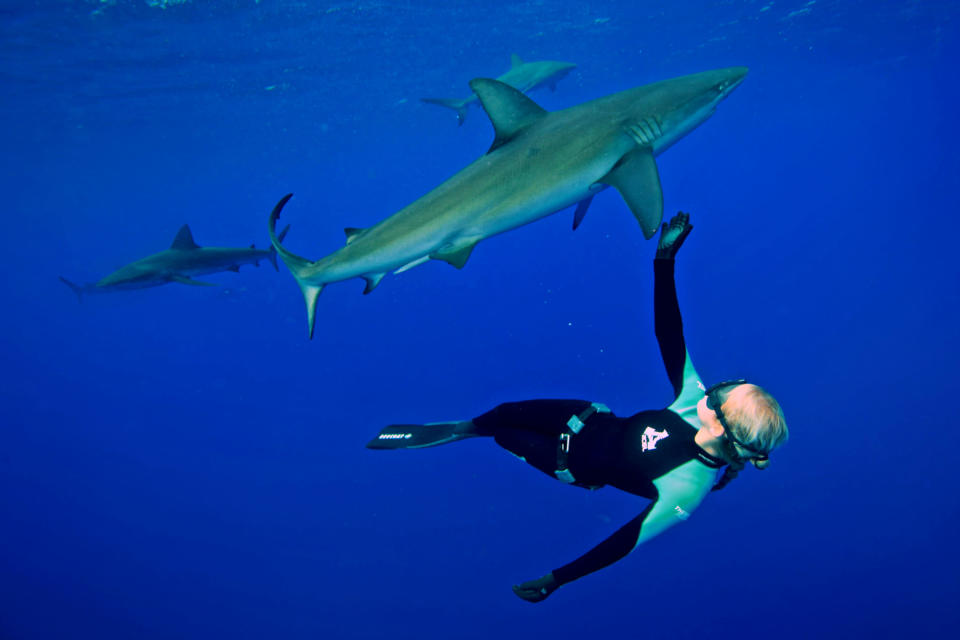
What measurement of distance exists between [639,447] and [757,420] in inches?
38.9

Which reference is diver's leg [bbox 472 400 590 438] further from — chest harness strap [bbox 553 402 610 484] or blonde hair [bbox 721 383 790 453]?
blonde hair [bbox 721 383 790 453]

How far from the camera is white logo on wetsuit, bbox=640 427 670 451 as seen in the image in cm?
367

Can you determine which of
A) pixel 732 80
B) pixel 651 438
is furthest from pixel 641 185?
pixel 651 438

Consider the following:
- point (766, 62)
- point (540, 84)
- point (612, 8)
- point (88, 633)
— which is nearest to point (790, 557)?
point (540, 84)

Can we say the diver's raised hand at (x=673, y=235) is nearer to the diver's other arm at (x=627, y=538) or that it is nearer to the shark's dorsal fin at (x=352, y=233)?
the diver's other arm at (x=627, y=538)

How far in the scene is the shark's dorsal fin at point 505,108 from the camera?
447 cm

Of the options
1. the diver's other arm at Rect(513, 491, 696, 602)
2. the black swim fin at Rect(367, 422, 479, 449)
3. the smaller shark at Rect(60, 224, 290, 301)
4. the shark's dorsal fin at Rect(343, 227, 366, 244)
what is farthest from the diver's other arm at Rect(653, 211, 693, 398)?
the smaller shark at Rect(60, 224, 290, 301)

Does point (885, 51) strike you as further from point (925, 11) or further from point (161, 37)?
point (161, 37)

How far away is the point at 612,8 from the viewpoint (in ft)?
74.8

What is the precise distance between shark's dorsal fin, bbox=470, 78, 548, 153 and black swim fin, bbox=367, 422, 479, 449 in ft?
9.62

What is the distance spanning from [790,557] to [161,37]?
2599 centimetres

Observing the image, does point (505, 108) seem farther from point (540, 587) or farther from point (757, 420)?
point (540, 587)

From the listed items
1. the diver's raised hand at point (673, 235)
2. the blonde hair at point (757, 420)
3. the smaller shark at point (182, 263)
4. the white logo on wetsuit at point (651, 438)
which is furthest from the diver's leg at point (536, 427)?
the smaller shark at point (182, 263)

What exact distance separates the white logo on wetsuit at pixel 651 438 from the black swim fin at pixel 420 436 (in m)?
2.15
